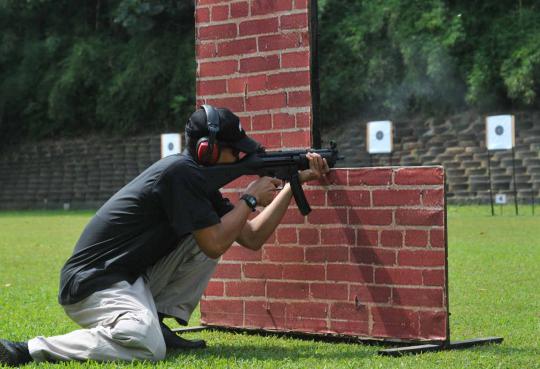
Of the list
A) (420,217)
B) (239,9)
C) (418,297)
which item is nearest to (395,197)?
(420,217)

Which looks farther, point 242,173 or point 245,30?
point 245,30

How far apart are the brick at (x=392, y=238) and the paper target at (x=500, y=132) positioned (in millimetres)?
13805

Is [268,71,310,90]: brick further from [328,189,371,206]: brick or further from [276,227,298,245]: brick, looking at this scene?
[276,227,298,245]: brick

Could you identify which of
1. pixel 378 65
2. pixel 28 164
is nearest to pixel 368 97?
pixel 378 65

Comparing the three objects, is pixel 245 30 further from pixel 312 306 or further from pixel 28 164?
pixel 28 164

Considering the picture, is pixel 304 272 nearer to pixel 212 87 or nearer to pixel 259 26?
pixel 212 87

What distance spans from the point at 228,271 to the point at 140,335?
3.61 ft

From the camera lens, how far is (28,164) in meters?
27.3

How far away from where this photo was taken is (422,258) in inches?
159

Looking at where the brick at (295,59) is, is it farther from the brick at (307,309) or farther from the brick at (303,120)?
the brick at (307,309)

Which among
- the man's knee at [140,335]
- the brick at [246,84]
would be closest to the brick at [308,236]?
the brick at [246,84]

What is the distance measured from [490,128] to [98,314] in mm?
14905

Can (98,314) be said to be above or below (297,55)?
below

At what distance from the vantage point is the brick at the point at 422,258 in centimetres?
399
